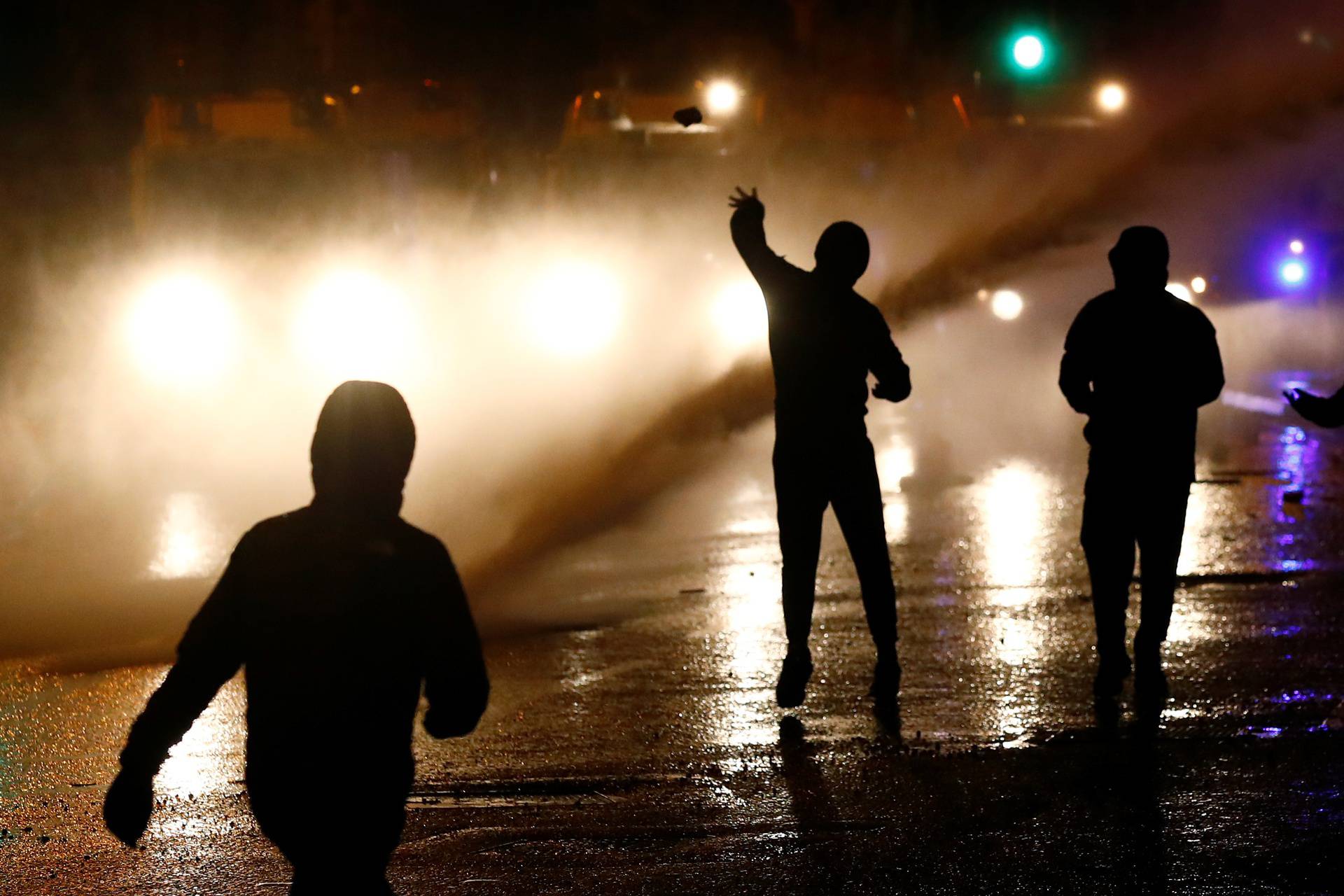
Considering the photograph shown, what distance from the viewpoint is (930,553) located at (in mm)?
8547

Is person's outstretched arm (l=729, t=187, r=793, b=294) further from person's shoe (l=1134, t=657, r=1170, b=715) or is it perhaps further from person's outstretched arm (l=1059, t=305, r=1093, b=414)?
person's shoe (l=1134, t=657, r=1170, b=715)

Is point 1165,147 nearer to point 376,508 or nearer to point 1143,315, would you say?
point 1143,315

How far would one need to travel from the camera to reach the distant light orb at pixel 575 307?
1930 cm

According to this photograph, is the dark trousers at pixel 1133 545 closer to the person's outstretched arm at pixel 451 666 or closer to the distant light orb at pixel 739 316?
the person's outstretched arm at pixel 451 666

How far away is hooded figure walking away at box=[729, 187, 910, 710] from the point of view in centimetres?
484

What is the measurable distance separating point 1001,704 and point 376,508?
3089 mm

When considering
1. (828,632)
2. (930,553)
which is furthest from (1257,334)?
(828,632)

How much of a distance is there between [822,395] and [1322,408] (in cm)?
162

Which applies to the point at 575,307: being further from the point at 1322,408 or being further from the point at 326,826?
the point at 326,826

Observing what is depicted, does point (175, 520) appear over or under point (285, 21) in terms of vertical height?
under

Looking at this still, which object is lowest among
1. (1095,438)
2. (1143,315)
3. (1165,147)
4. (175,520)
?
(175,520)

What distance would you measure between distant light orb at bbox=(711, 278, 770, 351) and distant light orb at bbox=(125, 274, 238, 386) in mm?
7332

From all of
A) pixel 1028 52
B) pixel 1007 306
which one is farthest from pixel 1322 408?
pixel 1007 306

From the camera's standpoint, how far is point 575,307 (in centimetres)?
1969
